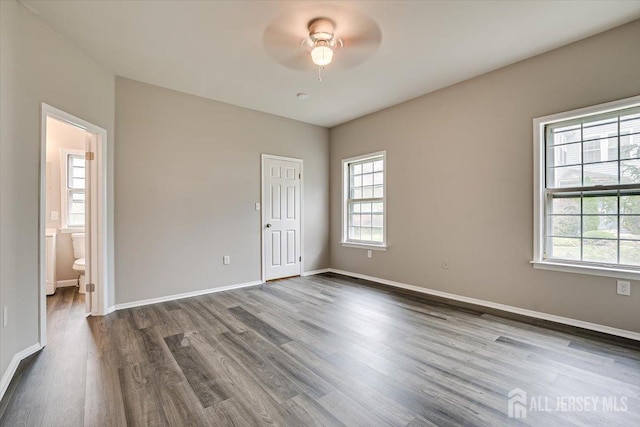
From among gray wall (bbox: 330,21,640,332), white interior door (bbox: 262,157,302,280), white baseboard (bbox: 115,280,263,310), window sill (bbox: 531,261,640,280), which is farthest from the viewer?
white interior door (bbox: 262,157,302,280)

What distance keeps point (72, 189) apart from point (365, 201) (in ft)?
15.2

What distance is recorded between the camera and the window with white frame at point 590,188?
2.59 meters

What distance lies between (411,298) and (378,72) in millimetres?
2841

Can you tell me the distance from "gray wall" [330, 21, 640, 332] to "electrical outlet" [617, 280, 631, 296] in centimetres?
3

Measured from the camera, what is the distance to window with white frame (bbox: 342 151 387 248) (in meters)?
4.78

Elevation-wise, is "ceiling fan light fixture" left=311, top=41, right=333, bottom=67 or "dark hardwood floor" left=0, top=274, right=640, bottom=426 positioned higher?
"ceiling fan light fixture" left=311, top=41, right=333, bottom=67

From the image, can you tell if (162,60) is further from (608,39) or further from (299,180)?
(608,39)

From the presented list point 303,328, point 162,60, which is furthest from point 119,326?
point 162,60

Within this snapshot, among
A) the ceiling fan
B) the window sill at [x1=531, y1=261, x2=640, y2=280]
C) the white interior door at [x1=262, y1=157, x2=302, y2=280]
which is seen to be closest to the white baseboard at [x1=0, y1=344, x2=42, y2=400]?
the white interior door at [x1=262, y1=157, x2=302, y2=280]

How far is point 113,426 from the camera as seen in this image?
1.55 metres

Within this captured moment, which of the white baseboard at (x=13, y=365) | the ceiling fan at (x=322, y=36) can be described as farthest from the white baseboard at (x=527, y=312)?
the white baseboard at (x=13, y=365)

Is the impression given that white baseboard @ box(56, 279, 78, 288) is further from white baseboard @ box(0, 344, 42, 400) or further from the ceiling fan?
the ceiling fan

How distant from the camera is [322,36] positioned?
253 centimetres
